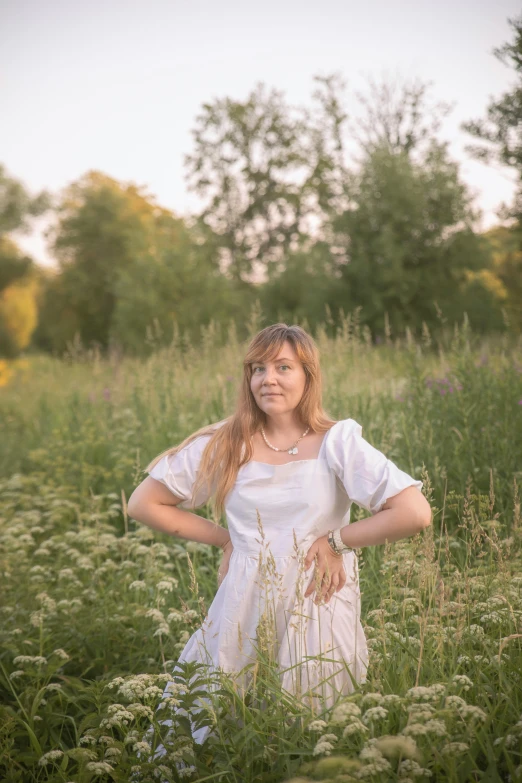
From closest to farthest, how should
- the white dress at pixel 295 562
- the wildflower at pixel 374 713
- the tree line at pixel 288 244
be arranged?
the wildflower at pixel 374 713 → the white dress at pixel 295 562 → the tree line at pixel 288 244

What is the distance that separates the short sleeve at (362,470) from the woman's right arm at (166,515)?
0.61m

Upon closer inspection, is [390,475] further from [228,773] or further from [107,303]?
[107,303]

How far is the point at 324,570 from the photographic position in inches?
104

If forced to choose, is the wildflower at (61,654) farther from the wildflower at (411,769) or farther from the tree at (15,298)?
the tree at (15,298)

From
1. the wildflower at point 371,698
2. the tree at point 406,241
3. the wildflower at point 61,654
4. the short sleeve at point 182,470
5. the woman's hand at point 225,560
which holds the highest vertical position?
the tree at point 406,241

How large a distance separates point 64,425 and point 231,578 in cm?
516

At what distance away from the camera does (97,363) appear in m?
8.54

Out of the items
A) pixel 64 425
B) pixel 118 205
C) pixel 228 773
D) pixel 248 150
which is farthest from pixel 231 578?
pixel 118 205

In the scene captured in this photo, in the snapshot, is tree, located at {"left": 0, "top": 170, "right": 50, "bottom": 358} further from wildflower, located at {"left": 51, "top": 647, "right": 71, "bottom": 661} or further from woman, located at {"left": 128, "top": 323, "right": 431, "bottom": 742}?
woman, located at {"left": 128, "top": 323, "right": 431, "bottom": 742}

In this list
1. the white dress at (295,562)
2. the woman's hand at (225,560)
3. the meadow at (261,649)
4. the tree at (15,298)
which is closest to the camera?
the meadow at (261,649)

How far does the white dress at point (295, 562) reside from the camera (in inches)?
102

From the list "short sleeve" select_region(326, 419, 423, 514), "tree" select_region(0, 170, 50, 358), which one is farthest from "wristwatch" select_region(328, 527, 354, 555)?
"tree" select_region(0, 170, 50, 358)

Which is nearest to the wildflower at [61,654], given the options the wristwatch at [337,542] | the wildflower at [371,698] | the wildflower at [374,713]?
the wristwatch at [337,542]

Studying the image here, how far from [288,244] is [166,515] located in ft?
118
